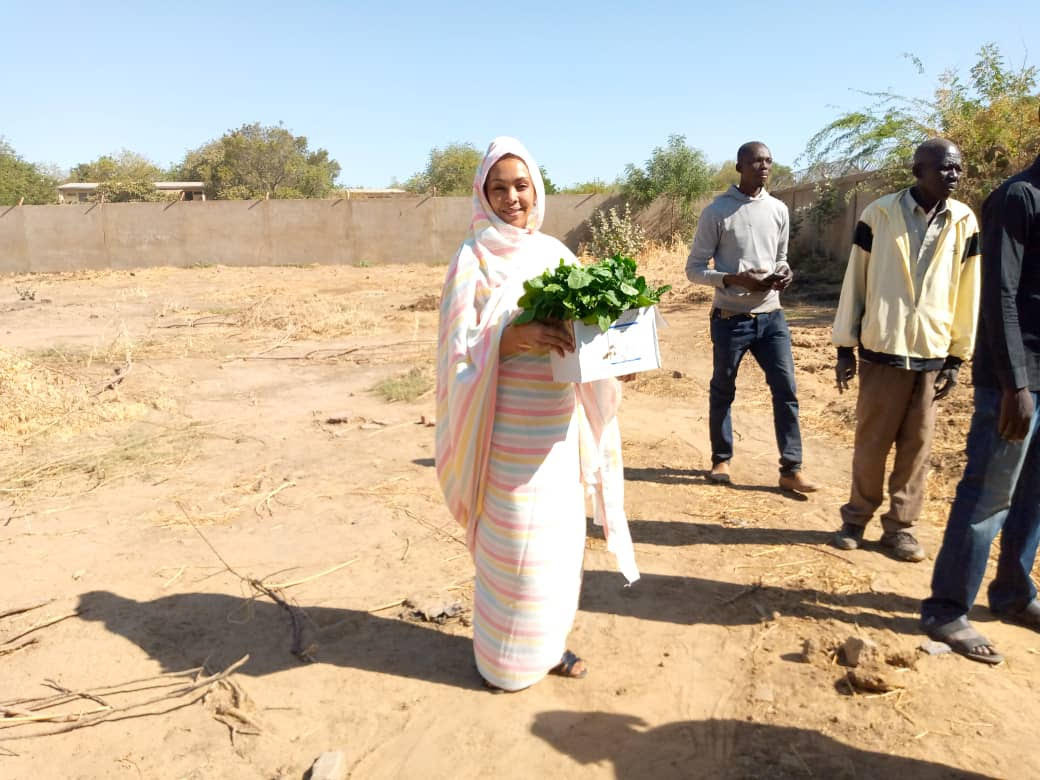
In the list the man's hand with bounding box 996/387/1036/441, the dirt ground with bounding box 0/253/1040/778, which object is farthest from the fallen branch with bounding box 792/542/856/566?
the man's hand with bounding box 996/387/1036/441

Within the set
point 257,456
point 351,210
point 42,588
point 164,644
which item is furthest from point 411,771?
point 351,210

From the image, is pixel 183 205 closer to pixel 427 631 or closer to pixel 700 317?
pixel 700 317

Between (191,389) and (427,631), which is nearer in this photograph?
(427,631)

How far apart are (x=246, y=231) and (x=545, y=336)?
25.3 m

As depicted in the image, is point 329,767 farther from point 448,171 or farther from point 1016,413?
point 448,171

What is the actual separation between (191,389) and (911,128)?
1220 cm

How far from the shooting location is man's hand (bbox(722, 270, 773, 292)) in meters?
4.59

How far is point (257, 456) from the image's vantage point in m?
5.99

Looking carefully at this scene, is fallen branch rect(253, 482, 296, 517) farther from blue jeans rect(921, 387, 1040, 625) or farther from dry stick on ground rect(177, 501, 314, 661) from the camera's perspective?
blue jeans rect(921, 387, 1040, 625)

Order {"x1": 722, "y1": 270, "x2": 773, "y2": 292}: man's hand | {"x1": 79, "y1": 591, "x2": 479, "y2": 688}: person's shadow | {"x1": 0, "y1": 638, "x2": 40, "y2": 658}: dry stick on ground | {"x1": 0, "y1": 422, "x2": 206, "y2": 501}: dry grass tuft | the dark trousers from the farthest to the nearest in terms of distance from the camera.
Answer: {"x1": 0, "y1": 422, "x2": 206, "y2": 501}: dry grass tuft → {"x1": 722, "y1": 270, "x2": 773, "y2": 292}: man's hand → the dark trousers → {"x1": 0, "y1": 638, "x2": 40, "y2": 658}: dry stick on ground → {"x1": 79, "y1": 591, "x2": 479, "y2": 688}: person's shadow

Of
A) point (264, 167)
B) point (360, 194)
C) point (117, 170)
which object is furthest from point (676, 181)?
point (117, 170)

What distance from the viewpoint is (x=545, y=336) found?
8.43ft

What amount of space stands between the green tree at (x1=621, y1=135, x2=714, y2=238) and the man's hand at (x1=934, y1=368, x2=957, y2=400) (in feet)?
67.1

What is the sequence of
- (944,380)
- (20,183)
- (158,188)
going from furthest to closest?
(158,188) → (20,183) → (944,380)
